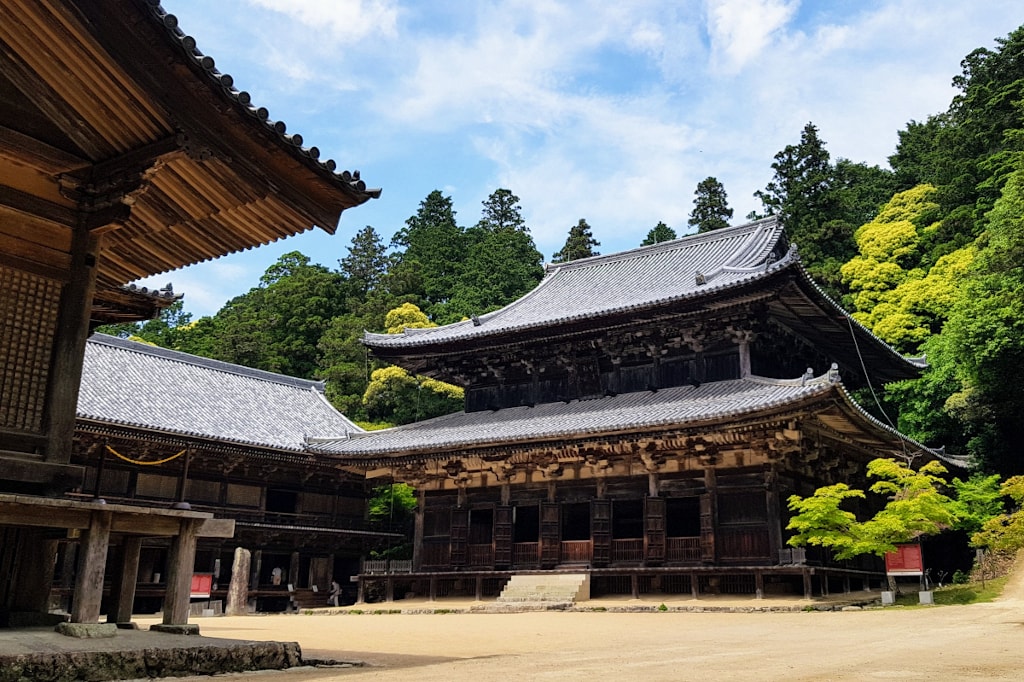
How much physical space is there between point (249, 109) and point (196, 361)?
2795 centimetres

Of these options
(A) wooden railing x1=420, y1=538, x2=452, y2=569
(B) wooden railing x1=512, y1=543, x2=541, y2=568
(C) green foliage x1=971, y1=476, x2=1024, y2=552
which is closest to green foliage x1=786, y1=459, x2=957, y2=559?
(C) green foliage x1=971, y1=476, x2=1024, y2=552

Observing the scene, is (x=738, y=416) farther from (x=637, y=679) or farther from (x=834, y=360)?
(x=637, y=679)

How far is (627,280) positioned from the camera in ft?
97.1

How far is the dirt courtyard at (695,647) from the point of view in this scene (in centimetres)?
658

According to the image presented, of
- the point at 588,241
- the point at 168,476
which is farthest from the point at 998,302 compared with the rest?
the point at 588,241

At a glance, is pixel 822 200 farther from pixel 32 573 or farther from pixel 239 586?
pixel 32 573

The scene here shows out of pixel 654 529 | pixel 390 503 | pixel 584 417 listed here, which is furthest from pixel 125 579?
pixel 390 503

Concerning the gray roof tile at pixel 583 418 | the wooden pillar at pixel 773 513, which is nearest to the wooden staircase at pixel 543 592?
the gray roof tile at pixel 583 418

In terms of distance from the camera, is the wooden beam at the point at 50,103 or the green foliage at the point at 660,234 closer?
the wooden beam at the point at 50,103

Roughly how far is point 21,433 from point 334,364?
140 ft

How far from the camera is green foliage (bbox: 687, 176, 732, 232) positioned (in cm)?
5888

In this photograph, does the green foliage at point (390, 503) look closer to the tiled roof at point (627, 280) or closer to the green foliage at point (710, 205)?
the tiled roof at point (627, 280)

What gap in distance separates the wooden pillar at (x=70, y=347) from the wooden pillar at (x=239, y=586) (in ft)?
67.1

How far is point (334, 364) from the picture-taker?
1946 inches
